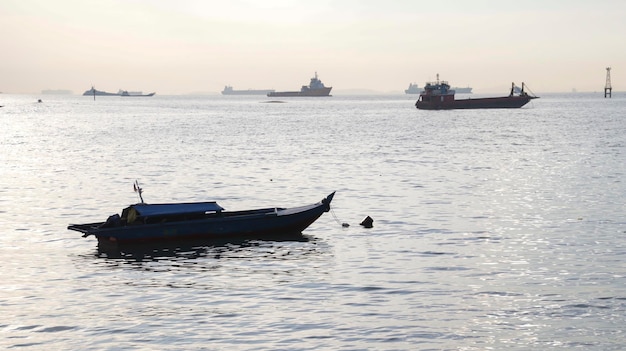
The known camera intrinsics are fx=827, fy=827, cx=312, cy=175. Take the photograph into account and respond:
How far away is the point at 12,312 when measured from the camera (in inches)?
945

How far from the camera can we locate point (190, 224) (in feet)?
115

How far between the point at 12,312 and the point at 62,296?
7.07ft

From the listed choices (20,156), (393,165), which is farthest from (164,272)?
(20,156)

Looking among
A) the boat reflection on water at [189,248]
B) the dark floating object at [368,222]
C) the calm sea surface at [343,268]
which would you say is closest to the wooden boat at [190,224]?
the boat reflection on water at [189,248]

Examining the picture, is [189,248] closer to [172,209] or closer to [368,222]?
[172,209]

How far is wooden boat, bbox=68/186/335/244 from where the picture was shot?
3434 cm

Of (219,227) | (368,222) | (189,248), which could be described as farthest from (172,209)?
(368,222)

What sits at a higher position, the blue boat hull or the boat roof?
the boat roof

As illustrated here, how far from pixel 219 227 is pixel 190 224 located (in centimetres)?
126

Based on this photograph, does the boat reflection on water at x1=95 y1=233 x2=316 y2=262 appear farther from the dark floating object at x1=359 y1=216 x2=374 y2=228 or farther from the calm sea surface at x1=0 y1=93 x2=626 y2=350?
the dark floating object at x1=359 y1=216 x2=374 y2=228

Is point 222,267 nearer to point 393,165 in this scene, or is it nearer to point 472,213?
point 472,213

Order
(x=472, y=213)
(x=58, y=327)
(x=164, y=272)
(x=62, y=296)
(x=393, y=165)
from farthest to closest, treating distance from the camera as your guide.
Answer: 1. (x=393, y=165)
2. (x=472, y=213)
3. (x=164, y=272)
4. (x=62, y=296)
5. (x=58, y=327)

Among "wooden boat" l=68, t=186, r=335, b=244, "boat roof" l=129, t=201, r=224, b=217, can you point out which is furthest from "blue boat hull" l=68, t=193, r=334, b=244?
"boat roof" l=129, t=201, r=224, b=217

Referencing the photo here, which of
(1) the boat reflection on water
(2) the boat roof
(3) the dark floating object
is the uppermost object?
(2) the boat roof
